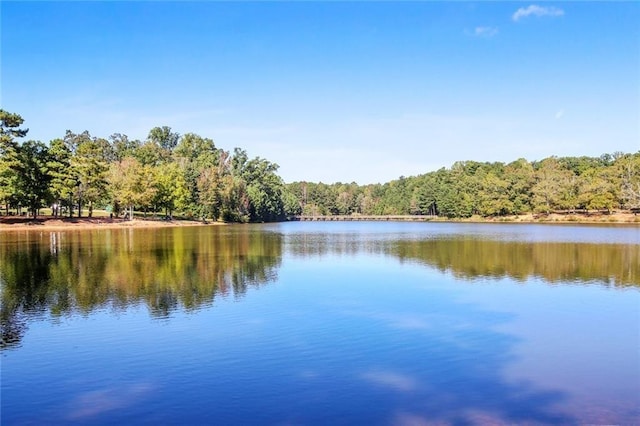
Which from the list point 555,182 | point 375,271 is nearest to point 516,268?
point 375,271

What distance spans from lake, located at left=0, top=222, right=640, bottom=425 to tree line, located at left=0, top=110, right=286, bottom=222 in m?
39.7

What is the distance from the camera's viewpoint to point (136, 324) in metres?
16.9

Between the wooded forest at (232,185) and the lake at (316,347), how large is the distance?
43.5 m

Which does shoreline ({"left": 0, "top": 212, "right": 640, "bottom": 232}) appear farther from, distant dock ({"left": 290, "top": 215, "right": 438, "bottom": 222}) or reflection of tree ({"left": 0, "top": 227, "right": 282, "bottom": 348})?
reflection of tree ({"left": 0, "top": 227, "right": 282, "bottom": 348})

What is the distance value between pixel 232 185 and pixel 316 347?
90.6m

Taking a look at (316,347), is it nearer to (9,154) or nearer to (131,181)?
(9,154)

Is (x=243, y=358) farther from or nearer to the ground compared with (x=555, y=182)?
nearer to the ground

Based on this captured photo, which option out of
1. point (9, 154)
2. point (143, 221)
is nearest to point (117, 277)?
point (9, 154)

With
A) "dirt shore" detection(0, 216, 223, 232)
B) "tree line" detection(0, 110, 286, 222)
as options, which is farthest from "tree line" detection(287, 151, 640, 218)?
"dirt shore" detection(0, 216, 223, 232)

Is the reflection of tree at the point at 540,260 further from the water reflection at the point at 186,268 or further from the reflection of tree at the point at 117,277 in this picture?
the reflection of tree at the point at 117,277

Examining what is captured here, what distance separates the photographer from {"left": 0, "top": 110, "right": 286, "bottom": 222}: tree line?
208 feet

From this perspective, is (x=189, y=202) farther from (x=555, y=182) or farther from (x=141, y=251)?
(x=555, y=182)

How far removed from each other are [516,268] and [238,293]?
1751 centimetres

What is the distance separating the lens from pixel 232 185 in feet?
338
